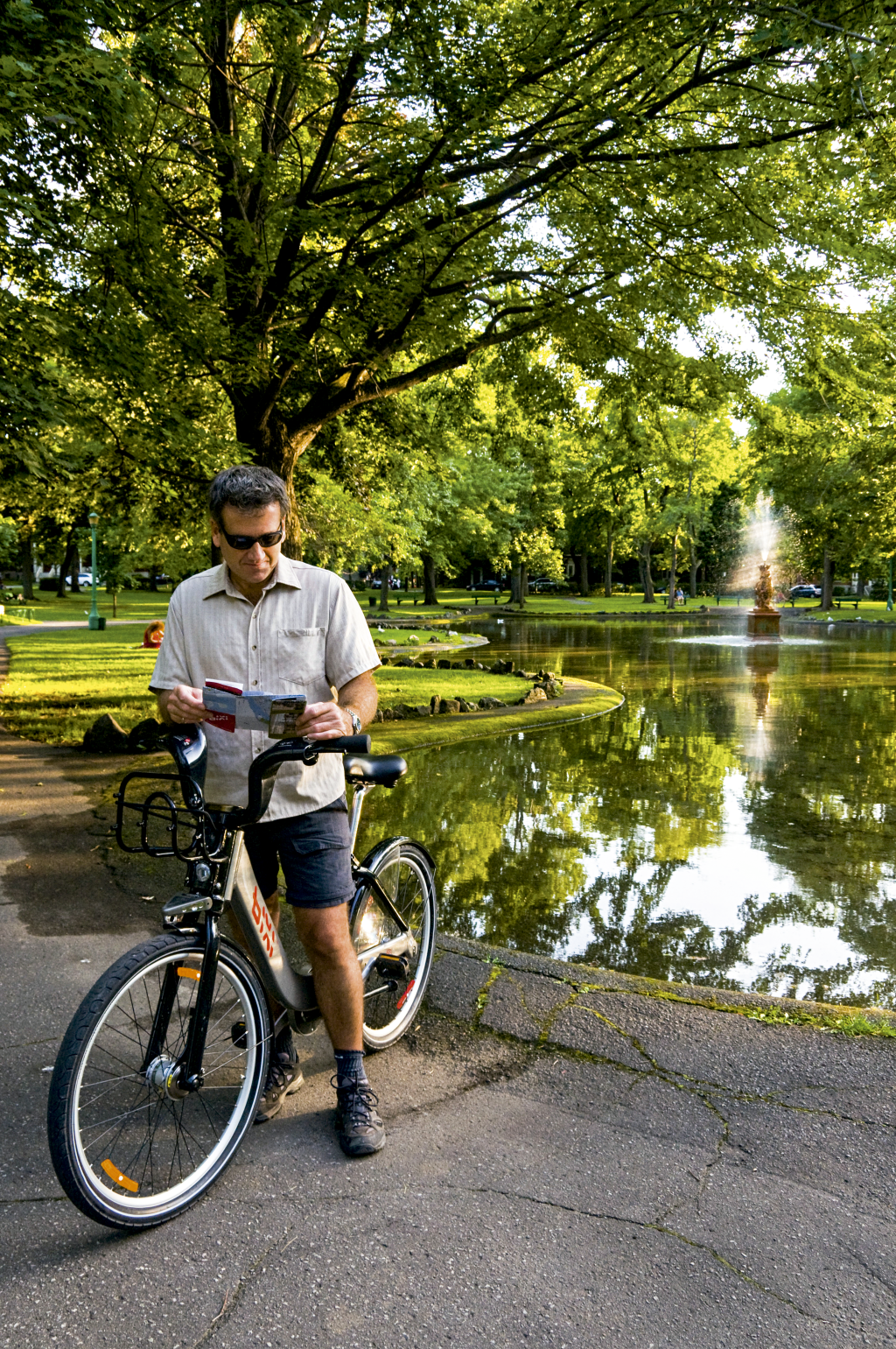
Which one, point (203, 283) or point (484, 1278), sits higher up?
point (203, 283)

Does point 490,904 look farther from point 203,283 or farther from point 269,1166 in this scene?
point 203,283

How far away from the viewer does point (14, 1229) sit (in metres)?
2.71

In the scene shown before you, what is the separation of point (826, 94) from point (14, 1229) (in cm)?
875

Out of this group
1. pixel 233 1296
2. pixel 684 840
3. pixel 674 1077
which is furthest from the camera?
pixel 684 840

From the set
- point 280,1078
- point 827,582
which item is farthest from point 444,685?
point 827,582

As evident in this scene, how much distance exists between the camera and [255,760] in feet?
9.64

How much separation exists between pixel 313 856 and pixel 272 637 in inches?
27.8

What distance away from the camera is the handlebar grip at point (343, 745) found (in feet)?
9.25

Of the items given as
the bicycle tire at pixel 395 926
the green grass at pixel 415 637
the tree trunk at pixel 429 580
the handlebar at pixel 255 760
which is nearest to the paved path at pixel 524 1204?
the bicycle tire at pixel 395 926

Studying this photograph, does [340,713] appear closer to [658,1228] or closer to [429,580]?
[658,1228]

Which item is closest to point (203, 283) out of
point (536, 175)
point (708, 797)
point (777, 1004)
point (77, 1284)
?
point (536, 175)

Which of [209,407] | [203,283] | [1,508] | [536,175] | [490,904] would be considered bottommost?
[490,904]

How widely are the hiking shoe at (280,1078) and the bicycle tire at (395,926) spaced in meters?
0.32

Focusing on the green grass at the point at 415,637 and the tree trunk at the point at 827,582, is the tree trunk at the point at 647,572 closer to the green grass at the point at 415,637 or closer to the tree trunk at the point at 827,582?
the tree trunk at the point at 827,582
